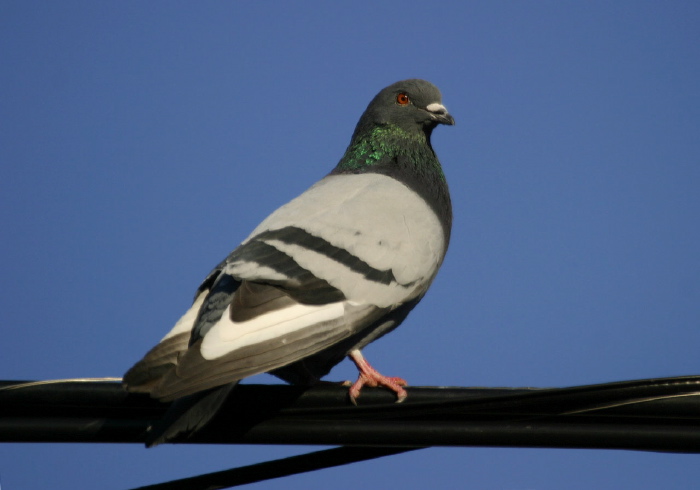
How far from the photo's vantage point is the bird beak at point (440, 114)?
26.0 feet

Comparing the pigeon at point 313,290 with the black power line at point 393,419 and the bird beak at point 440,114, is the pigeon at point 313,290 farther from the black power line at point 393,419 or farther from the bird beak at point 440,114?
the bird beak at point 440,114

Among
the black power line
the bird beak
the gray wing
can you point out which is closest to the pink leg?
the gray wing

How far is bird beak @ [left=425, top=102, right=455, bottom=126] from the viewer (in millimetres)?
7910

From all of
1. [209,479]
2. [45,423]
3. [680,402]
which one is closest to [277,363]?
[209,479]

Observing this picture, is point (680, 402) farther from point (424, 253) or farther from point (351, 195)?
point (351, 195)

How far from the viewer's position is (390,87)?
812 centimetres

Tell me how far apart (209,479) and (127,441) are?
0.41m

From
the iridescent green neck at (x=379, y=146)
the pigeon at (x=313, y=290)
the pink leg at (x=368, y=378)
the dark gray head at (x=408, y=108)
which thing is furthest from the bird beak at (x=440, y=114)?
the pink leg at (x=368, y=378)

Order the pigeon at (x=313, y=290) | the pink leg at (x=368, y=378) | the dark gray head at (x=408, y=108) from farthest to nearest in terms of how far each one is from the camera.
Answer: the dark gray head at (x=408, y=108)
the pink leg at (x=368, y=378)
the pigeon at (x=313, y=290)

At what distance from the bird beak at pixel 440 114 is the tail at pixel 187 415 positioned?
171 inches

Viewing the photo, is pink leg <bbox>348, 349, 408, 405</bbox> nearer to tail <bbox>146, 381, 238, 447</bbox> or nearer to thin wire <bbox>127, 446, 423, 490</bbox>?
thin wire <bbox>127, 446, 423, 490</bbox>

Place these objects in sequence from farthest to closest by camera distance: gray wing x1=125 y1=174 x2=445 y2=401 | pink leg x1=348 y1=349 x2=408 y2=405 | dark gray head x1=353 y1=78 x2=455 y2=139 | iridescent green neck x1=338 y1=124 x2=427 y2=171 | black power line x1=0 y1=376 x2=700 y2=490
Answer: dark gray head x1=353 y1=78 x2=455 y2=139
iridescent green neck x1=338 y1=124 x2=427 y2=171
pink leg x1=348 y1=349 x2=408 y2=405
gray wing x1=125 y1=174 x2=445 y2=401
black power line x1=0 y1=376 x2=700 y2=490

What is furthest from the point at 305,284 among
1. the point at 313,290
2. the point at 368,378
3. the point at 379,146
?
the point at 379,146

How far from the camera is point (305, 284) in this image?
4.95 meters
